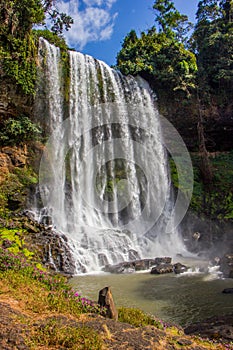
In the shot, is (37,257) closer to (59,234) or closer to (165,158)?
(59,234)

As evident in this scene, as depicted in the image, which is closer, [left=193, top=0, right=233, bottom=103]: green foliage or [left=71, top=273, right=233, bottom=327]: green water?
[left=71, top=273, right=233, bottom=327]: green water

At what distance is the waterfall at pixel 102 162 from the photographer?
14586 millimetres

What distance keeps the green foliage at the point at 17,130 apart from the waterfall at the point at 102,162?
1481 mm

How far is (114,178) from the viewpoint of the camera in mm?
17672

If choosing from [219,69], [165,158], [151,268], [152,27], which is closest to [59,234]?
[151,268]

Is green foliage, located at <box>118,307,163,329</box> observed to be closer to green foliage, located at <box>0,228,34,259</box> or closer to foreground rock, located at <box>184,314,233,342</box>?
foreground rock, located at <box>184,314,233,342</box>

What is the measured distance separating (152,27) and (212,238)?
978 inches

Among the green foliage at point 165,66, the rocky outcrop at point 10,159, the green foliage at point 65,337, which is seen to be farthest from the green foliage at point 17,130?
the green foliage at point 65,337

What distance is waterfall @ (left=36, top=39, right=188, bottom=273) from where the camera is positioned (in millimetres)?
14586

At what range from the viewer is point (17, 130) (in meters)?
14.7

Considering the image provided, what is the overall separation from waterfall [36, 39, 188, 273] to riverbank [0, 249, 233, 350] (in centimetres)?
744

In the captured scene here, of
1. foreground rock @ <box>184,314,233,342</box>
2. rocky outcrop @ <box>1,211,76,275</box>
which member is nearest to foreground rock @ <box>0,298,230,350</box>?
foreground rock @ <box>184,314,233,342</box>

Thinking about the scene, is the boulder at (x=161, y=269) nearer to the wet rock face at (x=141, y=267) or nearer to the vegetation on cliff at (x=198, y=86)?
the wet rock face at (x=141, y=267)

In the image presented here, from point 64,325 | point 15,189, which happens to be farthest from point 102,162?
point 64,325
